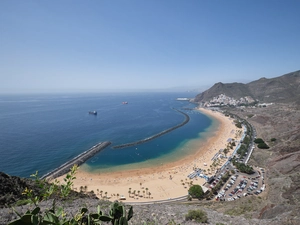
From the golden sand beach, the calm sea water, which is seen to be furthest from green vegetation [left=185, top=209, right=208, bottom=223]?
the calm sea water

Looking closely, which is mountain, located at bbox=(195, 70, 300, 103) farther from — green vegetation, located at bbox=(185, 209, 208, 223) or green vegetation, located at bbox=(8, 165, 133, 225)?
green vegetation, located at bbox=(8, 165, 133, 225)

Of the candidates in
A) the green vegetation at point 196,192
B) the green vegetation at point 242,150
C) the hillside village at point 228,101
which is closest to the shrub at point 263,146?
the green vegetation at point 242,150

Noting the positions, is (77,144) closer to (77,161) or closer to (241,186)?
(77,161)

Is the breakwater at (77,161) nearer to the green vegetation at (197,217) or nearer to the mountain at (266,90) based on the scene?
the green vegetation at (197,217)

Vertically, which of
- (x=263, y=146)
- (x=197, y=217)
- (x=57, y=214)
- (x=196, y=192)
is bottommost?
(x=196, y=192)

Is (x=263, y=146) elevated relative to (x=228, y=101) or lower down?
lower down

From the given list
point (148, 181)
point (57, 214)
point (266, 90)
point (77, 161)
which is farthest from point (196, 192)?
point (266, 90)
